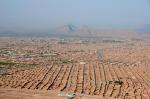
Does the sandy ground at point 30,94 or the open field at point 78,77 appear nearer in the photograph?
the sandy ground at point 30,94

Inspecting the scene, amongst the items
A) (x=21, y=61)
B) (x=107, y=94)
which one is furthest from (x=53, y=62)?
(x=107, y=94)

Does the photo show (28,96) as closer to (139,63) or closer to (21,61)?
(21,61)

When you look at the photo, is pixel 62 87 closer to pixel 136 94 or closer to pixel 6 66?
pixel 136 94

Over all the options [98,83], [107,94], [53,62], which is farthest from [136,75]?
[53,62]

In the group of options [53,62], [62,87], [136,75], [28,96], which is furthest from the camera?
[53,62]

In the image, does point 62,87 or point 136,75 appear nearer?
point 62,87

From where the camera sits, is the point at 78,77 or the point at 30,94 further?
the point at 78,77

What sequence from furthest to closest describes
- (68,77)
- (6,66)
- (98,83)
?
(6,66) → (68,77) → (98,83)

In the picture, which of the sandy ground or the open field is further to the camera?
the open field

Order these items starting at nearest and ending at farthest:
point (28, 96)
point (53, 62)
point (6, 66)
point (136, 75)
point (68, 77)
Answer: point (28, 96)
point (68, 77)
point (136, 75)
point (6, 66)
point (53, 62)
